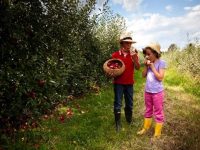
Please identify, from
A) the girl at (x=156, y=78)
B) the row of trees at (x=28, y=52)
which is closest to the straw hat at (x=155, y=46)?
the girl at (x=156, y=78)

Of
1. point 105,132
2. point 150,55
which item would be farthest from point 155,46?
point 105,132

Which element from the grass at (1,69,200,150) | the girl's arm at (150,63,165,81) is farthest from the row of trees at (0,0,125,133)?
the girl's arm at (150,63,165,81)

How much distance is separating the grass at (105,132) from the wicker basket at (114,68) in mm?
1332

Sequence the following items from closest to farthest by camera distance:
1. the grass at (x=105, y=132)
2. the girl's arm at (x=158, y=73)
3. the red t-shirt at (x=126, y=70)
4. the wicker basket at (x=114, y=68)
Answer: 1. the grass at (x=105, y=132)
2. the girl's arm at (x=158, y=73)
3. the wicker basket at (x=114, y=68)
4. the red t-shirt at (x=126, y=70)

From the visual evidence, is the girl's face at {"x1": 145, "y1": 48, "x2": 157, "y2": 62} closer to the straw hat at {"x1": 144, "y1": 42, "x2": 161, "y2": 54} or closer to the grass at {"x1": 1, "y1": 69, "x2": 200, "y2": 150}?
the straw hat at {"x1": 144, "y1": 42, "x2": 161, "y2": 54}

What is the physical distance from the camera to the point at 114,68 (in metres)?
8.74

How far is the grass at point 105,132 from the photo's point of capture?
7.63m

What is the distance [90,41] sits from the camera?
1623 cm

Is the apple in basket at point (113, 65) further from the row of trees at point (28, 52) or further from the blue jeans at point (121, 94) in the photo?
the row of trees at point (28, 52)

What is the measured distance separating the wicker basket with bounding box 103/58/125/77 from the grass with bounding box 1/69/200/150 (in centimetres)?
133

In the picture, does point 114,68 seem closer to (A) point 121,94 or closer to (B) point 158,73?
(A) point 121,94

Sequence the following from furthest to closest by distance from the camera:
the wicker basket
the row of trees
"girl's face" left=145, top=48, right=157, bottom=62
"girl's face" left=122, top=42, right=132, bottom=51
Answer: "girl's face" left=122, top=42, right=132, bottom=51 → the wicker basket → "girl's face" left=145, top=48, right=157, bottom=62 → the row of trees

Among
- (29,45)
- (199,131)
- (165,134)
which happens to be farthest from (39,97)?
(199,131)

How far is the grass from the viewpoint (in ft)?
25.0
